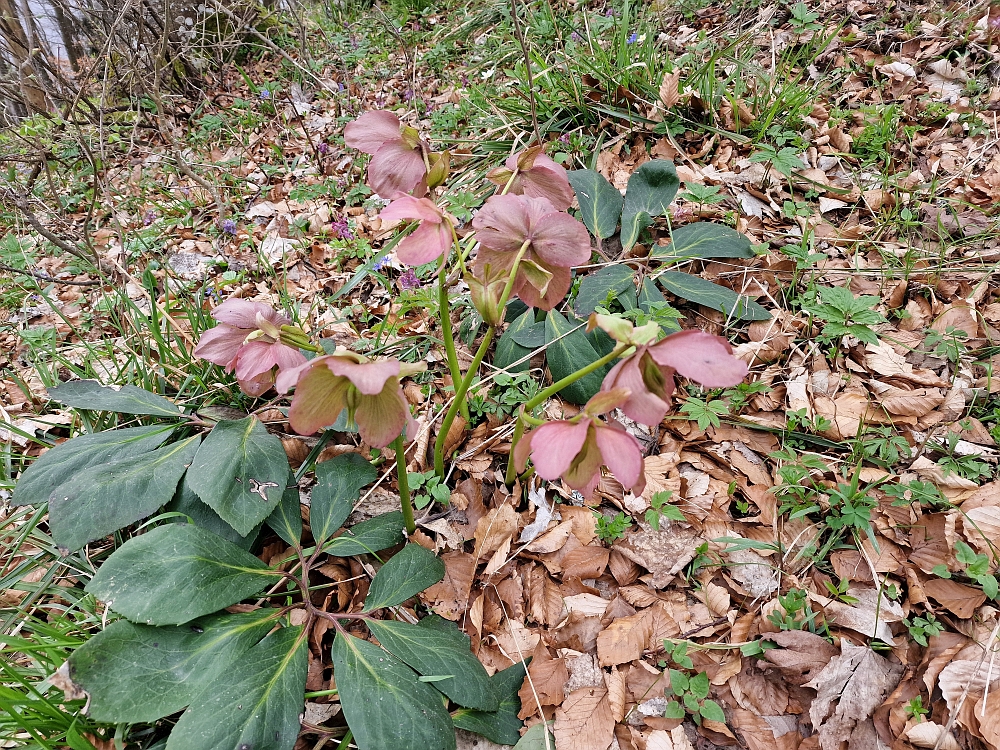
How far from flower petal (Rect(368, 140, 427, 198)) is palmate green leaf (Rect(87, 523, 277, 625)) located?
80 cm

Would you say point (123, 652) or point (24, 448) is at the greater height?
point (24, 448)

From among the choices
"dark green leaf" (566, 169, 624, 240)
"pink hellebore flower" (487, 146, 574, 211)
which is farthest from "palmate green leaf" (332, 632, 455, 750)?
"dark green leaf" (566, 169, 624, 240)

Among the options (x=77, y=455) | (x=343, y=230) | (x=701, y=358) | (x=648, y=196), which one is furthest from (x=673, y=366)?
(x=343, y=230)

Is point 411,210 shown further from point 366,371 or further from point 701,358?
point 701,358

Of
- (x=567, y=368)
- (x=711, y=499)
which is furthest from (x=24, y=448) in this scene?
(x=711, y=499)

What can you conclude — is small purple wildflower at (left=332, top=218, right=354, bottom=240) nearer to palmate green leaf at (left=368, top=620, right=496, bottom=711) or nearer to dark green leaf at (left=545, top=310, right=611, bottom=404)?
dark green leaf at (left=545, top=310, right=611, bottom=404)

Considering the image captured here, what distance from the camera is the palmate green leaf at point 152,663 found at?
967 millimetres

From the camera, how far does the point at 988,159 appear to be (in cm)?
194

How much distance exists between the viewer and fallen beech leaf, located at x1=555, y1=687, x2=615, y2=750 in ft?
3.56

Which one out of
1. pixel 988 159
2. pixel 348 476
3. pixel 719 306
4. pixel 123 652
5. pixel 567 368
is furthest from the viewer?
pixel 988 159

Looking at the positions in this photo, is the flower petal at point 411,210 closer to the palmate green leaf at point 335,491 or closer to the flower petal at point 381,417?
the flower petal at point 381,417

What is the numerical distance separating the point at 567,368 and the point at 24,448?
169cm

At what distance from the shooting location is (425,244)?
936 mm

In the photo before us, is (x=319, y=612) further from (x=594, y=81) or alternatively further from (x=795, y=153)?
(x=594, y=81)
